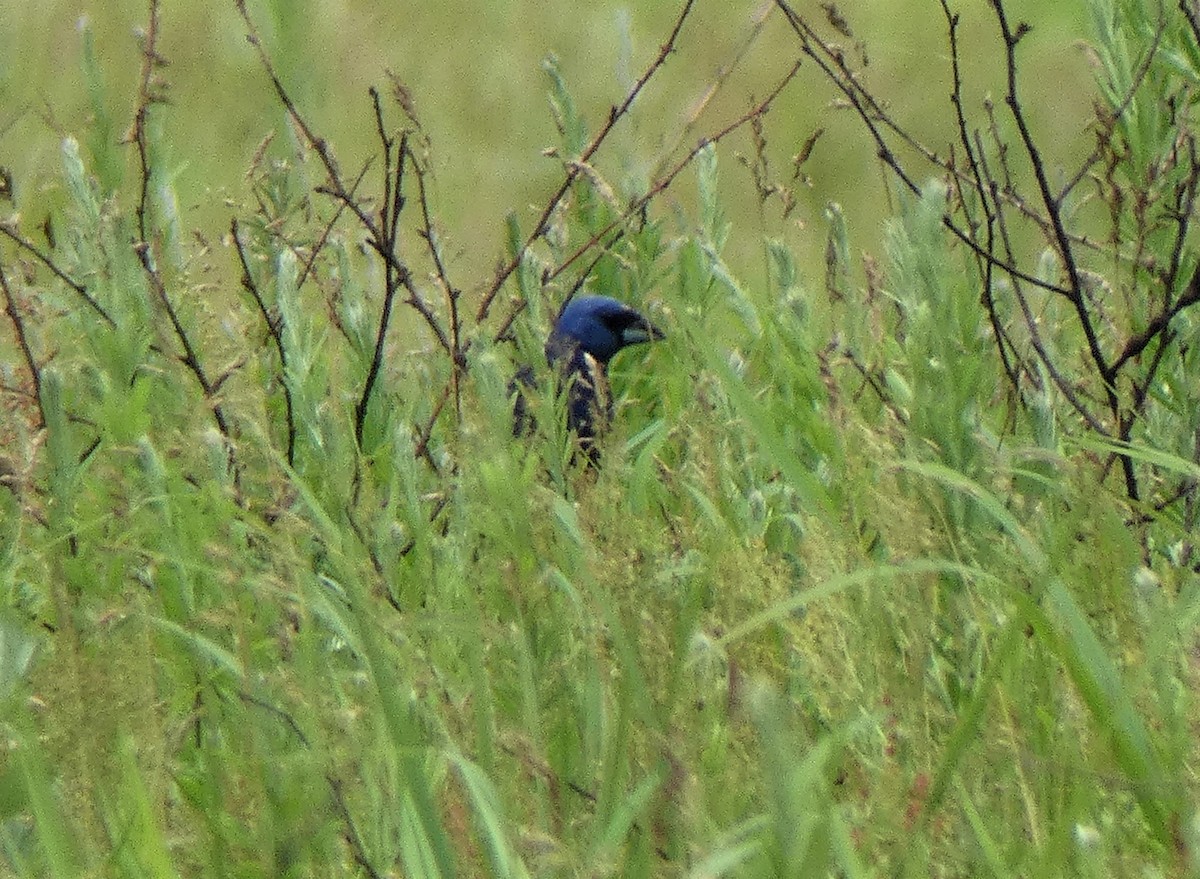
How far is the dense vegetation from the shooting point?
1672 mm

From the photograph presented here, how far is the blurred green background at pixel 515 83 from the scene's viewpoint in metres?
7.17

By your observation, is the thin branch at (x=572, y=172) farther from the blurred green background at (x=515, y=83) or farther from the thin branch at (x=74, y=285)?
the blurred green background at (x=515, y=83)

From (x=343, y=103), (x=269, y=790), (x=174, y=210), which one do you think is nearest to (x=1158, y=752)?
(x=269, y=790)

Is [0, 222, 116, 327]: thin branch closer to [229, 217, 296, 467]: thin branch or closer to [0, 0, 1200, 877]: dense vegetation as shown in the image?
[0, 0, 1200, 877]: dense vegetation

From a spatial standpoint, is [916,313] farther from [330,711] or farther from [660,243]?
[660,243]

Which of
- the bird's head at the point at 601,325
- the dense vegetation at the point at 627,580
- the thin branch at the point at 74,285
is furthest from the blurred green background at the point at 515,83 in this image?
the dense vegetation at the point at 627,580

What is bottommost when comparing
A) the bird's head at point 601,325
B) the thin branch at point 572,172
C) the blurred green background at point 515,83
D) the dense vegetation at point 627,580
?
the dense vegetation at point 627,580

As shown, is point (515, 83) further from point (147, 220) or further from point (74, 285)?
point (74, 285)

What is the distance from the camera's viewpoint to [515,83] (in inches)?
326

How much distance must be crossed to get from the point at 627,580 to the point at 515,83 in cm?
663

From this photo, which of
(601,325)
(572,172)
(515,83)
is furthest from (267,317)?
(515,83)

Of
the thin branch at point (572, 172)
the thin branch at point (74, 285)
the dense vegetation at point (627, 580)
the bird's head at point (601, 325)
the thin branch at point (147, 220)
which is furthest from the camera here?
the bird's head at point (601, 325)

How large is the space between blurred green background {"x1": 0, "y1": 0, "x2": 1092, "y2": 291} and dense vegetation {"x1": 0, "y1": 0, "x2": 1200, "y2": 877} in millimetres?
3428

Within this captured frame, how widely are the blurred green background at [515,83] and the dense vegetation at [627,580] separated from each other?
3428mm
